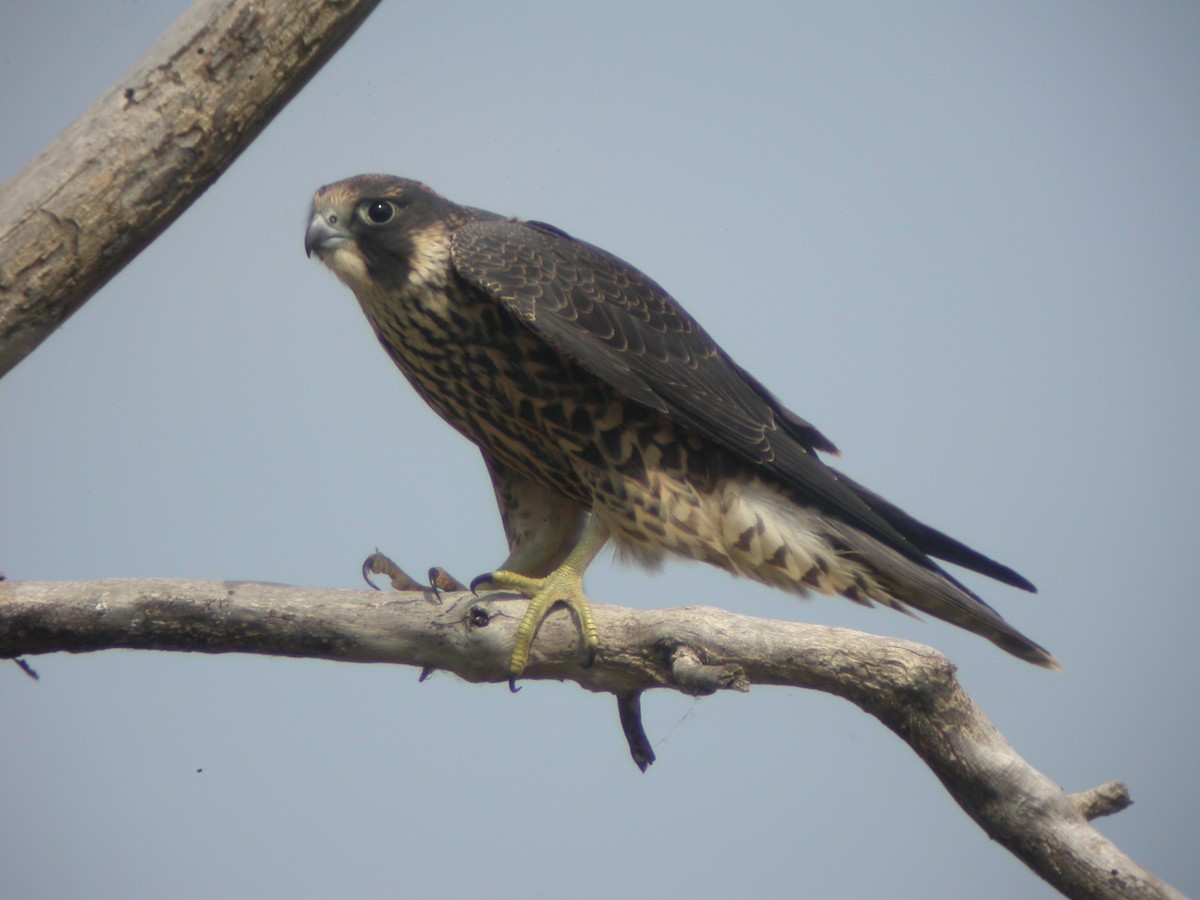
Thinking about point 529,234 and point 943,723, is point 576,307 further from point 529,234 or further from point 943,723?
point 943,723

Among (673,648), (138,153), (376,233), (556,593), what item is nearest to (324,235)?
(376,233)

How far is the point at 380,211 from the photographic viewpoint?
306 centimetres

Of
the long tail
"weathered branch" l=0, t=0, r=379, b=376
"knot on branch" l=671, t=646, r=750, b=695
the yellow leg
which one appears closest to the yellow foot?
the yellow leg

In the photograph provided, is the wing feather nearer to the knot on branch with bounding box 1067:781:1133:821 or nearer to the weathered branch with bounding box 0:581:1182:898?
the weathered branch with bounding box 0:581:1182:898

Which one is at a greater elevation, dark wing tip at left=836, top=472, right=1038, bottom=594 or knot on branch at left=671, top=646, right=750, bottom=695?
dark wing tip at left=836, top=472, right=1038, bottom=594

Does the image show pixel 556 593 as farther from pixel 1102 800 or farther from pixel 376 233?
pixel 1102 800

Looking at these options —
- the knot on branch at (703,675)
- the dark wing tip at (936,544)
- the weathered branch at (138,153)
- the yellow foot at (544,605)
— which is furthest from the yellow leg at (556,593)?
the weathered branch at (138,153)

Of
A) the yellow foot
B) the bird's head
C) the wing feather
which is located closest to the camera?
the yellow foot

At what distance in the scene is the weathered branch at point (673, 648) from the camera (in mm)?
2291

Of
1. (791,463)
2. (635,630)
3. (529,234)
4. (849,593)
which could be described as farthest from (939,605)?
(529,234)

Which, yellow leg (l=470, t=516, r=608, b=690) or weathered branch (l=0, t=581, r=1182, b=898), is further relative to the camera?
yellow leg (l=470, t=516, r=608, b=690)

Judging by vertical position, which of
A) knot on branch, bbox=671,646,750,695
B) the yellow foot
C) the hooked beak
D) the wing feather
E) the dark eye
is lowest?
the yellow foot

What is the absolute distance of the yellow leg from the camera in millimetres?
2658

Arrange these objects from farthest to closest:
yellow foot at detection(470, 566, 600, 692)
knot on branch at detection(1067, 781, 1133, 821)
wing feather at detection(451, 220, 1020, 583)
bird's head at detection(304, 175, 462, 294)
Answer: bird's head at detection(304, 175, 462, 294) < wing feather at detection(451, 220, 1020, 583) < yellow foot at detection(470, 566, 600, 692) < knot on branch at detection(1067, 781, 1133, 821)
